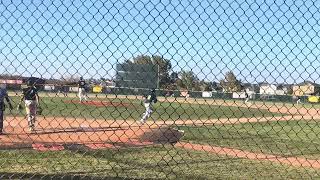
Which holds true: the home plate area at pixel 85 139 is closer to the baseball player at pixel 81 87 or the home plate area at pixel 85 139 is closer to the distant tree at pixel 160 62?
the baseball player at pixel 81 87

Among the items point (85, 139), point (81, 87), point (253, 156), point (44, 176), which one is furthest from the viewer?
point (85, 139)

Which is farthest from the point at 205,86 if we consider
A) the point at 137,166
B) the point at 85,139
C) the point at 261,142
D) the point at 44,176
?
the point at 261,142

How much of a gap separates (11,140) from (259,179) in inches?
287

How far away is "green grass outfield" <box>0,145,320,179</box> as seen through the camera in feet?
27.3

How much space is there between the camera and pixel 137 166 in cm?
936

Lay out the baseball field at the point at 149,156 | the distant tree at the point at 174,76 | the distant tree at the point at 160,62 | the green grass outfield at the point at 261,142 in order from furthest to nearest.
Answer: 1. the green grass outfield at the point at 261,142
2. the baseball field at the point at 149,156
3. the distant tree at the point at 174,76
4. the distant tree at the point at 160,62

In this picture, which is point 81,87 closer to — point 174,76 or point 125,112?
point 174,76

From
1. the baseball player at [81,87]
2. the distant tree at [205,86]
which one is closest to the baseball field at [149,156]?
the baseball player at [81,87]

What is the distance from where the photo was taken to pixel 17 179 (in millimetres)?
7371

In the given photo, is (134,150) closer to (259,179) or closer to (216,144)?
(216,144)

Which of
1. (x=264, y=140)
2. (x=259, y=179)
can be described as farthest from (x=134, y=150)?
(x=264, y=140)

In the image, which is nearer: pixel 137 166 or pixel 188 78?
pixel 188 78

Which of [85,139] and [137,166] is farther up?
[137,166]

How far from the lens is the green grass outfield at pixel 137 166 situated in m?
8.31
